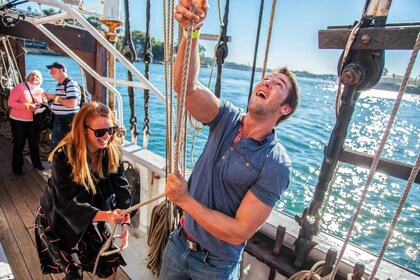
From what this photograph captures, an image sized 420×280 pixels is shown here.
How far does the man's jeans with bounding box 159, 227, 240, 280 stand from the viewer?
45.3 inches

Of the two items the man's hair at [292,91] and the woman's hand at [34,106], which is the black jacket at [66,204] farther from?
the woman's hand at [34,106]

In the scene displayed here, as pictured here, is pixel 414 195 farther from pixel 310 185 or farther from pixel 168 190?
pixel 168 190

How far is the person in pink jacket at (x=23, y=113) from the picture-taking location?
125 inches

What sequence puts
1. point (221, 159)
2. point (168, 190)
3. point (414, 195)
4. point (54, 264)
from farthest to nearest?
point (414, 195) < point (54, 264) < point (221, 159) < point (168, 190)

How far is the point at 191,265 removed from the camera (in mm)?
1179

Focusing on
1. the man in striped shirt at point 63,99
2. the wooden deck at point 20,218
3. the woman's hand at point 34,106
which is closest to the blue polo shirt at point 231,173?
the wooden deck at point 20,218

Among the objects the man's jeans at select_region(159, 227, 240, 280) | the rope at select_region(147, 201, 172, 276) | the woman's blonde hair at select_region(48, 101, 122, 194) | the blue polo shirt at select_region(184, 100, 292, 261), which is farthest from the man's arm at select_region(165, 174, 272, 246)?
the rope at select_region(147, 201, 172, 276)

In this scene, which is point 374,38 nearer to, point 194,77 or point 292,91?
point 292,91

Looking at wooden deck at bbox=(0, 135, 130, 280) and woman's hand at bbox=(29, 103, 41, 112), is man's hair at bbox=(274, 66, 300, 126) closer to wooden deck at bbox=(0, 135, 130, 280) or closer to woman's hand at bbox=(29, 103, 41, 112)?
wooden deck at bbox=(0, 135, 130, 280)

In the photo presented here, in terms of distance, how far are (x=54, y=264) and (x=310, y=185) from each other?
6.31 metres

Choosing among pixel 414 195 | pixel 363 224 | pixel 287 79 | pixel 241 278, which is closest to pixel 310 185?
pixel 363 224

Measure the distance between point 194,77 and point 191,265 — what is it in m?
0.79

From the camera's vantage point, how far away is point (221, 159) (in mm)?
1101

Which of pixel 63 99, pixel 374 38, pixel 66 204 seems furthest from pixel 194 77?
pixel 63 99
